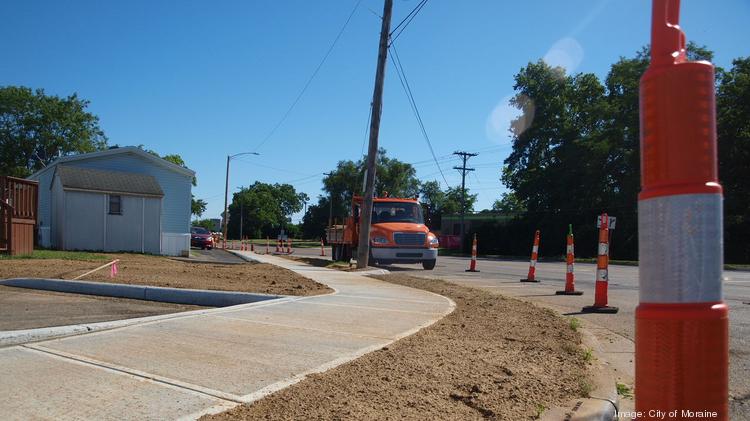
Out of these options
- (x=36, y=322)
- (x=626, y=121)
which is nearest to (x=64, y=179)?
(x=36, y=322)

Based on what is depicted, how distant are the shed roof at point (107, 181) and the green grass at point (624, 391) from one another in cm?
2301

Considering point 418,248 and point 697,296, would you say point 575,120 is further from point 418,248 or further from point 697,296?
point 697,296

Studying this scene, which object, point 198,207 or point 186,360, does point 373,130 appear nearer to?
point 186,360

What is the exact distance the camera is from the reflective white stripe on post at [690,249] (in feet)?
4.92

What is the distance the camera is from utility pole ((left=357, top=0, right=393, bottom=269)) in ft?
58.1

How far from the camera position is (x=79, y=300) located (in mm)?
8852

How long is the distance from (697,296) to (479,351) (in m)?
3.73

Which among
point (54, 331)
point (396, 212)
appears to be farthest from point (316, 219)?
point (54, 331)

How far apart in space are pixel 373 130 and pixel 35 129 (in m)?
49.3

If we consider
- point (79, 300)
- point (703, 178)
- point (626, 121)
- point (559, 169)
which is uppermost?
point (626, 121)

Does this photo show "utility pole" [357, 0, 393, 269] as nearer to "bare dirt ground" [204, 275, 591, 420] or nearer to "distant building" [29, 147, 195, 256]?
"bare dirt ground" [204, 275, 591, 420]

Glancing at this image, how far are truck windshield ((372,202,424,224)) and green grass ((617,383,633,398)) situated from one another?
50.2 feet

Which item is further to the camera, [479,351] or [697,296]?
[479,351]

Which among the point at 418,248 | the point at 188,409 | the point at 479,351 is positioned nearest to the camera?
the point at 188,409
